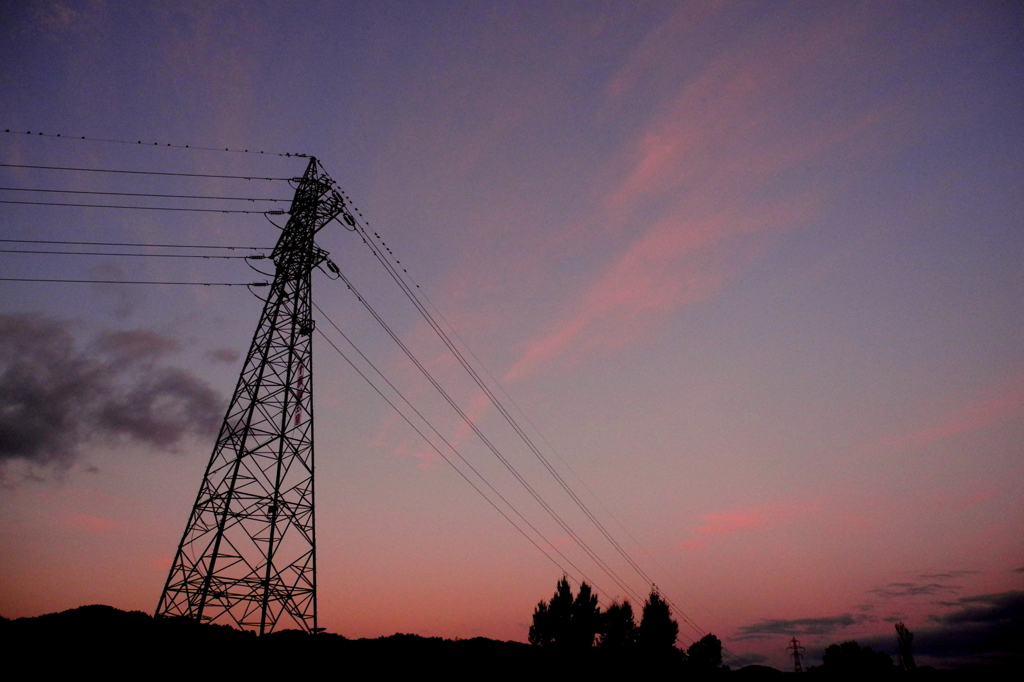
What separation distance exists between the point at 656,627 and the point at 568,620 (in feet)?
38.7

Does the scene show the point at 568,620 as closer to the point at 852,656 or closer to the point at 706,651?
the point at 706,651

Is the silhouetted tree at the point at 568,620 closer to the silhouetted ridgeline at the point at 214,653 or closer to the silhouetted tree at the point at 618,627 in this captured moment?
the silhouetted tree at the point at 618,627

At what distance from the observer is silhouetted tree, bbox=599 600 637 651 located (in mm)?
74812

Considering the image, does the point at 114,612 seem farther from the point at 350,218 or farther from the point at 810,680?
the point at 810,680

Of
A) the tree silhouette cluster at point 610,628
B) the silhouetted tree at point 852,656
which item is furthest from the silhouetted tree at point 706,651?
the silhouetted tree at point 852,656

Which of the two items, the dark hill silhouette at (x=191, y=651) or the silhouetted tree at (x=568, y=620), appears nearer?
the dark hill silhouette at (x=191, y=651)

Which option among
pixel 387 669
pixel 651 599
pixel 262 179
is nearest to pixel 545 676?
pixel 387 669

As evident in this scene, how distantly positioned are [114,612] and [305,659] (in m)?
9.06

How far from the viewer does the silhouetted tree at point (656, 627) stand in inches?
2858

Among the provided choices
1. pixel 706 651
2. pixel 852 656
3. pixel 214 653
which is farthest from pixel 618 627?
pixel 214 653

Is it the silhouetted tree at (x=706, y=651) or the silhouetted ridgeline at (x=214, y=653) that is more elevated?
the silhouetted ridgeline at (x=214, y=653)

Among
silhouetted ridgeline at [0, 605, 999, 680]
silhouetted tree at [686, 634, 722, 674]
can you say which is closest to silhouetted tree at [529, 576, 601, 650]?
silhouetted tree at [686, 634, 722, 674]

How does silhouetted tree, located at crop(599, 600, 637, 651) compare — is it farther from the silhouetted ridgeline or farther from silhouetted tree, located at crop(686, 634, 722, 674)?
the silhouetted ridgeline

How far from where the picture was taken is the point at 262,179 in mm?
31938
